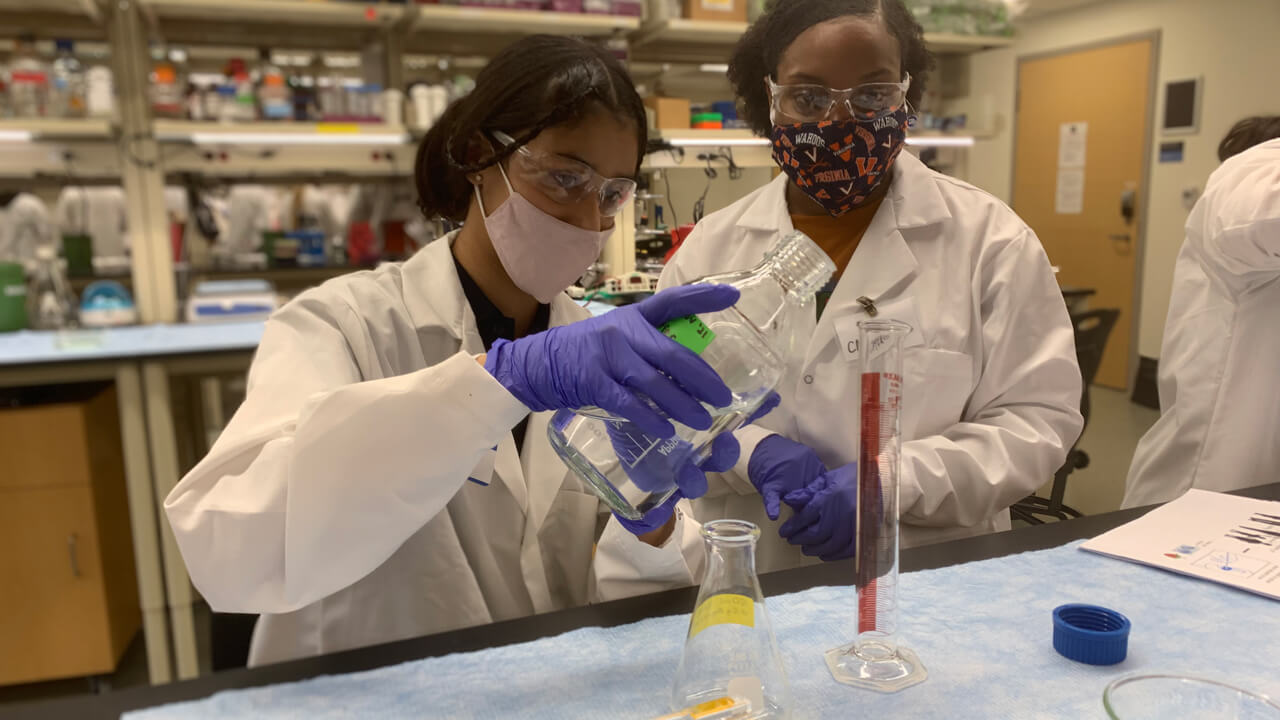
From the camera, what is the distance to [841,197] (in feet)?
5.12

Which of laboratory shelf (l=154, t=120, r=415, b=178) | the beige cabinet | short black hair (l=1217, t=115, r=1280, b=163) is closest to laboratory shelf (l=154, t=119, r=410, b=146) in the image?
laboratory shelf (l=154, t=120, r=415, b=178)

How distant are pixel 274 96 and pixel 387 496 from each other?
3110mm

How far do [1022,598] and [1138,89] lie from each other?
19.2ft

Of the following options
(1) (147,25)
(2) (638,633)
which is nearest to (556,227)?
(2) (638,633)

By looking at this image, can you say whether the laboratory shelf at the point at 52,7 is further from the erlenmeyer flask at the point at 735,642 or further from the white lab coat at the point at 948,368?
the erlenmeyer flask at the point at 735,642

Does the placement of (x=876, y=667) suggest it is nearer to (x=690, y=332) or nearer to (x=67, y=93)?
(x=690, y=332)

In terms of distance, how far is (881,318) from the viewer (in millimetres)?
1511

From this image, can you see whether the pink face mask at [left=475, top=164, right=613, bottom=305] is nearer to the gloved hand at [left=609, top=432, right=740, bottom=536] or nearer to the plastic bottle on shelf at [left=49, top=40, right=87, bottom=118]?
the gloved hand at [left=609, top=432, right=740, bottom=536]

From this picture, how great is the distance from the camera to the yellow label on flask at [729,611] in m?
0.73

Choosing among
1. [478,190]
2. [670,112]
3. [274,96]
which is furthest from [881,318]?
[274,96]

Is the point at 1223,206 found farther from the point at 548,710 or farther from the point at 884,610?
the point at 548,710

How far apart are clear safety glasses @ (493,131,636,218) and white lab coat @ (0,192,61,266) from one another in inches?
123

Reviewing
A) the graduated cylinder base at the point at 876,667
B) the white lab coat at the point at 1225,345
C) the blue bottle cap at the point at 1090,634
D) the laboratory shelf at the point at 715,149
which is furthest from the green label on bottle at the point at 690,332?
the white lab coat at the point at 1225,345

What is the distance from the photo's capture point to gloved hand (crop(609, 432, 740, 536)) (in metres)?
0.85
